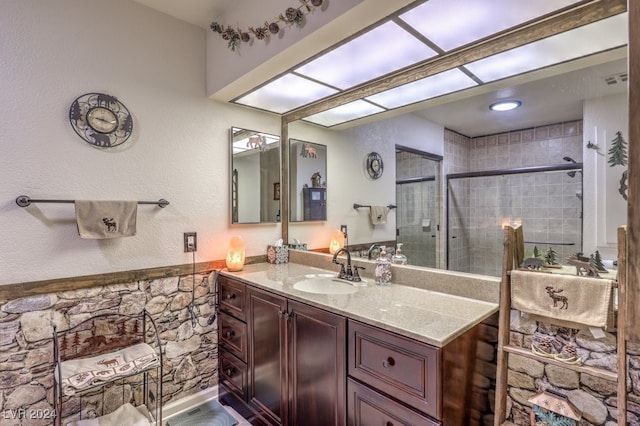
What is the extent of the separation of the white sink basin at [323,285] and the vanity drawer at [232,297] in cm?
39

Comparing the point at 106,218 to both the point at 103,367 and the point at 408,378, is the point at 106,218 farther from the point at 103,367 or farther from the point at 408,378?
the point at 408,378

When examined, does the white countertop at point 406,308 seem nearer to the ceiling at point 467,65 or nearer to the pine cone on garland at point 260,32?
the ceiling at point 467,65

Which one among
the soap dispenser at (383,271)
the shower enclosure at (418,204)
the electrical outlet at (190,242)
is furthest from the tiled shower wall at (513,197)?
the electrical outlet at (190,242)

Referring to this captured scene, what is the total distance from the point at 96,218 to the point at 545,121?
2349 millimetres

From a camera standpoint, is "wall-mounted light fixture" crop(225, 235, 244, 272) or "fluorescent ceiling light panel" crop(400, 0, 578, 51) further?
"wall-mounted light fixture" crop(225, 235, 244, 272)

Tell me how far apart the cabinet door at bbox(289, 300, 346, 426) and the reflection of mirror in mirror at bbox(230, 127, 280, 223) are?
108cm

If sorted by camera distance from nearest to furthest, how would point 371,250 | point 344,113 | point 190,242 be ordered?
1. point 371,250
2. point 190,242
3. point 344,113

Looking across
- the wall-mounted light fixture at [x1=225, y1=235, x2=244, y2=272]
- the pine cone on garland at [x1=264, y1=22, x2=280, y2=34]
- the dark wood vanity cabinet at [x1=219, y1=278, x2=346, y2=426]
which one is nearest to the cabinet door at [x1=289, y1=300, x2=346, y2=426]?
the dark wood vanity cabinet at [x1=219, y1=278, x2=346, y2=426]

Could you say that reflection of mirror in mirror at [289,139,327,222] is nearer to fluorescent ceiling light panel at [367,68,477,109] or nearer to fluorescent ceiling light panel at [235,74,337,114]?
fluorescent ceiling light panel at [235,74,337,114]

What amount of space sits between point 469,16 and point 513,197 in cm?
84

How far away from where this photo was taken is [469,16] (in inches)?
53.7

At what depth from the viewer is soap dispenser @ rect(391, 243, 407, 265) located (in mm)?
1942

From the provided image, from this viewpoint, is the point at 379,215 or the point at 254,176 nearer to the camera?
the point at 379,215

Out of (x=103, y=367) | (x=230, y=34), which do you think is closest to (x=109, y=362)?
(x=103, y=367)
